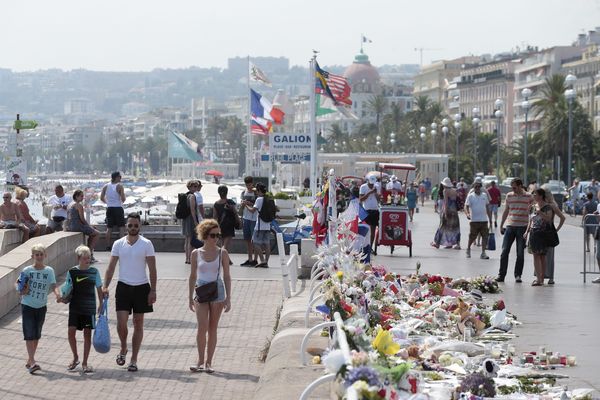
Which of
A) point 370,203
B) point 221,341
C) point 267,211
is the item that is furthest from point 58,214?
point 221,341

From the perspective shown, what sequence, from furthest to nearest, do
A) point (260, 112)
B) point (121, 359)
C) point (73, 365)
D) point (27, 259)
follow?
point (260, 112), point (27, 259), point (121, 359), point (73, 365)

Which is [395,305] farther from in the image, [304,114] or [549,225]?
[304,114]

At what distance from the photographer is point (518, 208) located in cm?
2103

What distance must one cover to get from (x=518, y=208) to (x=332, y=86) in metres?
17.1

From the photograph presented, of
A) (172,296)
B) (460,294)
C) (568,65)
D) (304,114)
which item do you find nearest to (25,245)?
(172,296)

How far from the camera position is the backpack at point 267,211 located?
79.8 ft

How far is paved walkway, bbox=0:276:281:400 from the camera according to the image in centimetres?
1271

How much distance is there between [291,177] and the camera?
399 ft

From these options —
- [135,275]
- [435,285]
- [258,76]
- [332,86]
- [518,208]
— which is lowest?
[435,285]

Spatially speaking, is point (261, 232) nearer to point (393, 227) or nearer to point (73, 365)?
point (393, 227)

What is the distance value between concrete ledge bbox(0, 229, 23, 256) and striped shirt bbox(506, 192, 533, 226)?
8.65m

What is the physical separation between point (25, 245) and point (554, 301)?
27.2ft

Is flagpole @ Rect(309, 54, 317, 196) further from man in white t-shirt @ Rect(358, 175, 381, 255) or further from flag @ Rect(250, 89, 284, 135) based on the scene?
flag @ Rect(250, 89, 284, 135)

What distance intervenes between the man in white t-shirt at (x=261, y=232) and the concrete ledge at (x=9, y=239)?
13.6 feet
